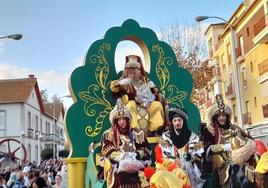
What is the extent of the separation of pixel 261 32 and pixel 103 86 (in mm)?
21709

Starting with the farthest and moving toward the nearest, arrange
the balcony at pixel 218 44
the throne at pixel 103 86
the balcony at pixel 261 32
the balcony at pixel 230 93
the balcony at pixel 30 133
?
the balcony at pixel 30 133
the balcony at pixel 218 44
the balcony at pixel 230 93
the balcony at pixel 261 32
the throne at pixel 103 86

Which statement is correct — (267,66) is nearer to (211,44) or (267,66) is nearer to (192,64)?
(192,64)

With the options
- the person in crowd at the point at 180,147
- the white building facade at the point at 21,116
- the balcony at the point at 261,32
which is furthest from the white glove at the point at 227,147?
the white building facade at the point at 21,116

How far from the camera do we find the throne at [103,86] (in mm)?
6848

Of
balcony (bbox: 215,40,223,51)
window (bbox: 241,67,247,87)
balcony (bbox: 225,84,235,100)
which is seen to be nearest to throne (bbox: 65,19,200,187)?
window (bbox: 241,67,247,87)

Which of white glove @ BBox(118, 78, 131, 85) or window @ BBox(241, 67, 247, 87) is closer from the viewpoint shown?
white glove @ BBox(118, 78, 131, 85)

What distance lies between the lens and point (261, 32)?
88.8 ft

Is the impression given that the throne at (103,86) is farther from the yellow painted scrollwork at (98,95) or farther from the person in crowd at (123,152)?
the person in crowd at (123,152)

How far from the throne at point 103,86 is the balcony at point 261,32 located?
19998mm

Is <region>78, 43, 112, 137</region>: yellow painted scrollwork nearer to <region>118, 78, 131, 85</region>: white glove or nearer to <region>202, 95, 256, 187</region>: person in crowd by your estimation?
<region>118, 78, 131, 85</region>: white glove

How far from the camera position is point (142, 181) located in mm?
5379

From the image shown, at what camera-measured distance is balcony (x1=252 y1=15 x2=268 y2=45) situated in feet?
87.6

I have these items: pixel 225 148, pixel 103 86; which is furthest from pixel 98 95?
pixel 225 148

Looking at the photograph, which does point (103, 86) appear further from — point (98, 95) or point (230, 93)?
point (230, 93)
